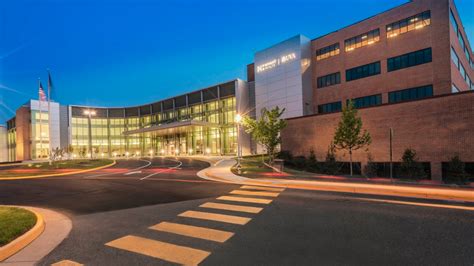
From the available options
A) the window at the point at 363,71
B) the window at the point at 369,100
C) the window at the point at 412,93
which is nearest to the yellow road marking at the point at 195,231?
the window at the point at 412,93

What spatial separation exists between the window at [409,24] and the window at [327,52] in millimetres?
7111

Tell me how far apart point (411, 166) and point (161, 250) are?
2034cm

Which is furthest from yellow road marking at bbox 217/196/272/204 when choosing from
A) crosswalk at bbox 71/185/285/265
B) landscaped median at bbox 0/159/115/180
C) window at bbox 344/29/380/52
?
window at bbox 344/29/380/52

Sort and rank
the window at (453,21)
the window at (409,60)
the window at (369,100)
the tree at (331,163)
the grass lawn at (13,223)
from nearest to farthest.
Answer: the grass lawn at (13,223) → the tree at (331,163) → the window at (453,21) → the window at (409,60) → the window at (369,100)

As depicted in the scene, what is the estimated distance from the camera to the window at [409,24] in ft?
91.5

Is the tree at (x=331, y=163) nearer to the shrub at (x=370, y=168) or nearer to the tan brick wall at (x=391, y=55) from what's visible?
the shrub at (x=370, y=168)

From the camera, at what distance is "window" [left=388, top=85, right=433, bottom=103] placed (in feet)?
90.4

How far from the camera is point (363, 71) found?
33.2 meters

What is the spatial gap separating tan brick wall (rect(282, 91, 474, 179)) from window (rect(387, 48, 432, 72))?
1308 cm

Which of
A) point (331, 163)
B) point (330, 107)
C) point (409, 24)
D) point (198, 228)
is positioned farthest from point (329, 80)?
point (198, 228)

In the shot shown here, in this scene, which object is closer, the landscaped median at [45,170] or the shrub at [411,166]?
the shrub at [411,166]

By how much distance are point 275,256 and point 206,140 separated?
48.4 m

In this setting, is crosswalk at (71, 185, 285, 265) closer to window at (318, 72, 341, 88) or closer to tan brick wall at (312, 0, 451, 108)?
tan brick wall at (312, 0, 451, 108)

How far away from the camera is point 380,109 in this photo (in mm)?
21156
